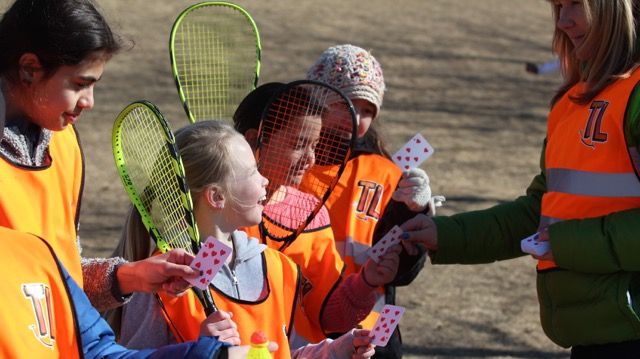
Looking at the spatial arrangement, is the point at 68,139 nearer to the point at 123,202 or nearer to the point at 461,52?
the point at 123,202

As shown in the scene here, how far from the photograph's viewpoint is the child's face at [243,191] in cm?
330

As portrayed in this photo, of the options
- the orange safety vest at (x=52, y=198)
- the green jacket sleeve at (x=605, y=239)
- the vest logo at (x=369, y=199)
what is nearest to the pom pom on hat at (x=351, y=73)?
the vest logo at (x=369, y=199)

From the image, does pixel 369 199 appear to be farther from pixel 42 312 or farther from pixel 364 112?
pixel 42 312

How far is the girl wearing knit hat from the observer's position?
4164 mm

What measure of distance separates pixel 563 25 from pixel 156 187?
1.39 metres

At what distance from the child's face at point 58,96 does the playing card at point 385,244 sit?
1.29m

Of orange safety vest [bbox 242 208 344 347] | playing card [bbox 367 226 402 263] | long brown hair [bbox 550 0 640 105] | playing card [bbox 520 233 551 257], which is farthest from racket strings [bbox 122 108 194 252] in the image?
long brown hair [bbox 550 0 640 105]

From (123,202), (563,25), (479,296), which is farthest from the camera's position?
(123,202)

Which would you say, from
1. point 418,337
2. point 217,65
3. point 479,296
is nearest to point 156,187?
point 217,65

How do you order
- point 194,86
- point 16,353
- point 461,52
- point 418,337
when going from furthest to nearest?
point 461,52, point 418,337, point 194,86, point 16,353

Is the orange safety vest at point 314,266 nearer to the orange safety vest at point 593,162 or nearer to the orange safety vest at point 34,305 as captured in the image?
the orange safety vest at point 593,162

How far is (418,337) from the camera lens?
6359mm

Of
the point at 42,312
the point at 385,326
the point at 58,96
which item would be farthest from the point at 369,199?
the point at 42,312

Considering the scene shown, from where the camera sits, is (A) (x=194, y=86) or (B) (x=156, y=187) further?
(A) (x=194, y=86)
